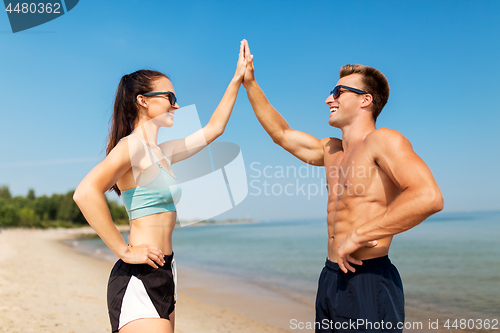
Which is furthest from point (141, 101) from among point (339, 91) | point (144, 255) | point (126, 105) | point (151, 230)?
point (339, 91)

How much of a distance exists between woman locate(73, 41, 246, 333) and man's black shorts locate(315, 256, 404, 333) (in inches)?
44.9

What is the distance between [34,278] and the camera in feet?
37.2

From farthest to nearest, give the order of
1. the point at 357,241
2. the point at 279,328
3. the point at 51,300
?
the point at 51,300, the point at 279,328, the point at 357,241

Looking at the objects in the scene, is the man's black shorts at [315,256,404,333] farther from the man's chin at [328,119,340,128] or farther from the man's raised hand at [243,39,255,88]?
the man's raised hand at [243,39,255,88]

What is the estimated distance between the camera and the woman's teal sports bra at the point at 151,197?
7.45ft

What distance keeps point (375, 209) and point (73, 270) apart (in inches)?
574

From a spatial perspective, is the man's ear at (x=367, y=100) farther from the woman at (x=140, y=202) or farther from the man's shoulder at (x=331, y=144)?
the woman at (x=140, y=202)

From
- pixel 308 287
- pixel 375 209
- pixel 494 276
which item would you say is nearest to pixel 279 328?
pixel 308 287

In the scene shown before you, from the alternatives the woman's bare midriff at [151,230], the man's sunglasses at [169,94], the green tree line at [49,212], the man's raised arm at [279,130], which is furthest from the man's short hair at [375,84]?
the green tree line at [49,212]

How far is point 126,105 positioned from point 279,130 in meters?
1.61

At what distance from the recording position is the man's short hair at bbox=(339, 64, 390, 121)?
2943mm

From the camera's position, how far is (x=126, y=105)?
99.7 inches

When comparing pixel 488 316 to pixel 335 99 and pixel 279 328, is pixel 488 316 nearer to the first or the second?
pixel 279 328

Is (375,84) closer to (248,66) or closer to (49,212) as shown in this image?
(248,66)
